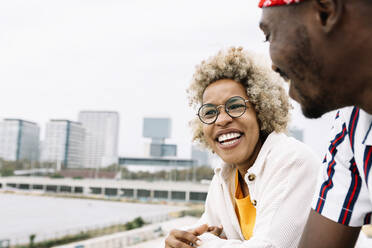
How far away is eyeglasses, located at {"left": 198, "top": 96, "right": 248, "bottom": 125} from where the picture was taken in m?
1.36

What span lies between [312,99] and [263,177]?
68 centimetres

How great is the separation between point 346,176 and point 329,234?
0.51 ft

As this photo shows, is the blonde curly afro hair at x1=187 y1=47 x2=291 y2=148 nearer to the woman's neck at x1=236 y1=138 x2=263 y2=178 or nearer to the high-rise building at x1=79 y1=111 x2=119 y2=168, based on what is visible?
the woman's neck at x1=236 y1=138 x2=263 y2=178

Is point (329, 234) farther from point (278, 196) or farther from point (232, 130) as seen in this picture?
point (232, 130)

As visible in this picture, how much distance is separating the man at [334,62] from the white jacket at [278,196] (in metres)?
0.34

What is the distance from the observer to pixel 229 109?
1.36 meters

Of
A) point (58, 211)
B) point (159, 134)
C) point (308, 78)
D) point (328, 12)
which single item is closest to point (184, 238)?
point (308, 78)

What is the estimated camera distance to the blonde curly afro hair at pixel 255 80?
1418 millimetres

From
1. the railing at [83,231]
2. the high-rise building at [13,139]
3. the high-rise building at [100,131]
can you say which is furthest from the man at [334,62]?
the high-rise building at [100,131]

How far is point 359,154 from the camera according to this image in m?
0.69

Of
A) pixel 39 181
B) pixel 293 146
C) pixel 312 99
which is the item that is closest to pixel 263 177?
pixel 293 146

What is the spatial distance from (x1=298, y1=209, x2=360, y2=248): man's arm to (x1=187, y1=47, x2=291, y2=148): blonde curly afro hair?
0.62 meters

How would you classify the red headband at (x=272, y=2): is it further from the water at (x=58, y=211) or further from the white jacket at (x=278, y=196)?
the water at (x=58, y=211)

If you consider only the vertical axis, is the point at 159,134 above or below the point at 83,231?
above
